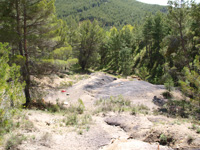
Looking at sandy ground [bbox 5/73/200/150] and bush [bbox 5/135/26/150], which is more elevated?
bush [bbox 5/135/26/150]

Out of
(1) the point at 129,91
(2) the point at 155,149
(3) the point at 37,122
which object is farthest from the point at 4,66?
(1) the point at 129,91

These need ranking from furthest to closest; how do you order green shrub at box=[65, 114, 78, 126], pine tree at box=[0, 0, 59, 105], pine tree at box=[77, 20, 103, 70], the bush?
pine tree at box=[77, 20, 103, 70] < pine tree at box=[0, 0, 59, 105] < green shrub at box=[65, 114, 78, 126] < the bush

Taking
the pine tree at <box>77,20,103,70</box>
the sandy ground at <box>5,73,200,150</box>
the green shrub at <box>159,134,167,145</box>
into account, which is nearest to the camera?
the sandy ground at <box>5,73,200,150</box>

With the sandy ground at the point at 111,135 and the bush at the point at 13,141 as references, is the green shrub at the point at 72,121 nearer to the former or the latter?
the sandy ground at the point at 111,135

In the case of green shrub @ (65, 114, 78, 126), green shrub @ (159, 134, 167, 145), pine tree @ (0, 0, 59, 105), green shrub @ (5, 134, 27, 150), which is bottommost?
green shrub @ (65, 114, 78, 126)

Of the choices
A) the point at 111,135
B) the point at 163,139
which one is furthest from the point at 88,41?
the point at 163,139

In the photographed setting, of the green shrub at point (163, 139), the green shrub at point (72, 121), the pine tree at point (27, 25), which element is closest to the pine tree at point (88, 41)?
the pine tree at point (27, 25)

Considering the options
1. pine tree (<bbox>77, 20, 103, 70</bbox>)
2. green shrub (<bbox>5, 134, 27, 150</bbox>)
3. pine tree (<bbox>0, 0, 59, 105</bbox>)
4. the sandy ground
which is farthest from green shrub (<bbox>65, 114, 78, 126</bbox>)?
pine tree (<bbox>77, 20, 103, 70</bbox>)

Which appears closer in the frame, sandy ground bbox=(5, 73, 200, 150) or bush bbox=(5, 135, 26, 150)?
bush bbox=(5, 135, 26, 150)

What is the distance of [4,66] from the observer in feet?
14.0

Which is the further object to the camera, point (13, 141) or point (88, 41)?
point (88, 41)

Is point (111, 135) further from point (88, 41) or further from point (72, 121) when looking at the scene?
point (88, 41)

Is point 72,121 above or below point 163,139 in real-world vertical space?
below

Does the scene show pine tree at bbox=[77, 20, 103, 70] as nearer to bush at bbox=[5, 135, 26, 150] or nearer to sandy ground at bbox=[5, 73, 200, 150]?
sandy ground at bbox=[5, 73, 200, 150]
